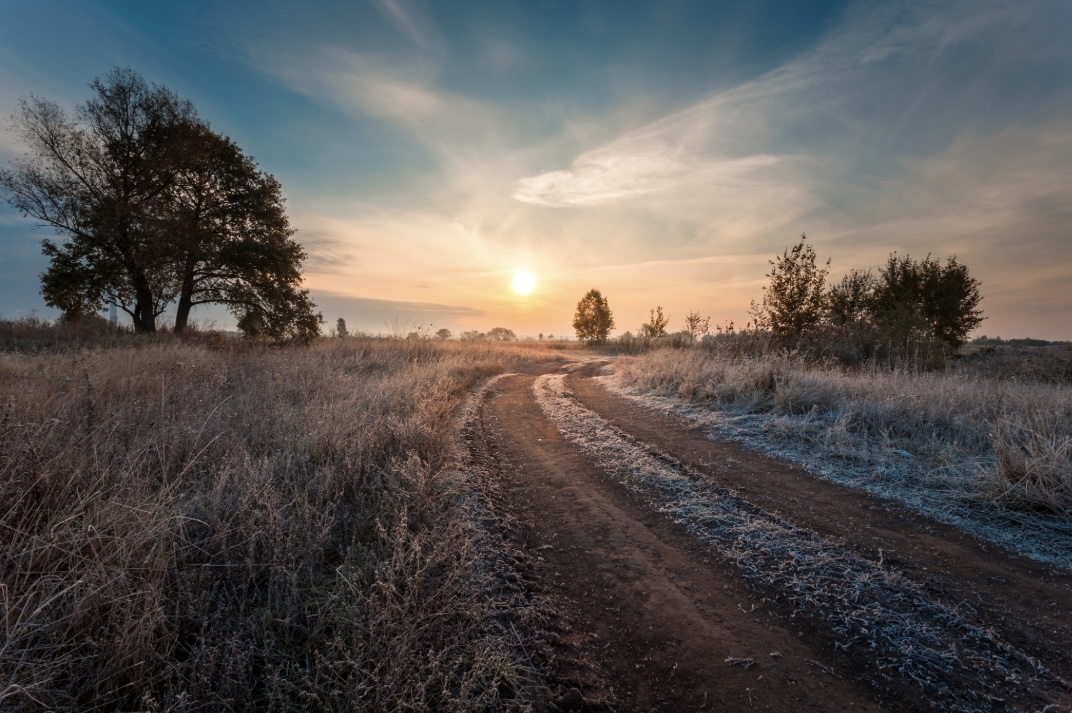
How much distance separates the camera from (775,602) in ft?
9.78

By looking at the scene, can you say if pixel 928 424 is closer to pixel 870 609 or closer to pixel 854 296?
pixel 870 609

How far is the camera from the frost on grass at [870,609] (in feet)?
7.32

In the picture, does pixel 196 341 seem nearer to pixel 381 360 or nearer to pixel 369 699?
pixel 381 360

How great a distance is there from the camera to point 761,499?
4.76 metres

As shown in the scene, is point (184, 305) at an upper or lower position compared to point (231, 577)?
upper

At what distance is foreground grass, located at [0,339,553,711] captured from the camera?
198cm

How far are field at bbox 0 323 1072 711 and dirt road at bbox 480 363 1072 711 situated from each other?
0.02 metres

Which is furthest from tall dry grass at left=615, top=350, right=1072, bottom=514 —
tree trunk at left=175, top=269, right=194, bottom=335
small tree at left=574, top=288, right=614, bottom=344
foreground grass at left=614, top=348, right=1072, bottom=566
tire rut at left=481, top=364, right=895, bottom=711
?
small tree at left=574, top=288, right=614, bottom=344

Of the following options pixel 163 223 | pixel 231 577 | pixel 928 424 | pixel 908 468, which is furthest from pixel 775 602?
pixel 163 223

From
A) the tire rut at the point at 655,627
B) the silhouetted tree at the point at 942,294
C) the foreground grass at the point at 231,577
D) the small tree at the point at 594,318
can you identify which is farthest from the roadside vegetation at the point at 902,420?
the small tree at the point at 594,318

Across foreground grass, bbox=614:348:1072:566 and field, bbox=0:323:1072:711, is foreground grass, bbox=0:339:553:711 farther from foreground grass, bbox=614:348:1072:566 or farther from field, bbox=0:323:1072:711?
foreground grass, bbox=614:348:1072:566

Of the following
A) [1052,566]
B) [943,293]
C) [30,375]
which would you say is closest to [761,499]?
[1052,566]

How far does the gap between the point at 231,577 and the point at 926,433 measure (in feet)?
30.5

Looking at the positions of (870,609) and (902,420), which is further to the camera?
(902,420)
